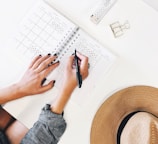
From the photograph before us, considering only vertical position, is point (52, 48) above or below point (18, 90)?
above

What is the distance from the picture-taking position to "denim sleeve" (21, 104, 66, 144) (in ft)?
2.92

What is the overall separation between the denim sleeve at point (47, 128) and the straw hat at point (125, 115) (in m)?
0.10

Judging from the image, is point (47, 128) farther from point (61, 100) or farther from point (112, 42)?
point (112, 42)

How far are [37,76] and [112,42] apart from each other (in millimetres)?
253

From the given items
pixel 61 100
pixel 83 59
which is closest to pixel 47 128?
pixel 61 100

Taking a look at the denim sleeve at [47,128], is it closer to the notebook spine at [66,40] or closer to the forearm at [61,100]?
the forearm at [61,100]

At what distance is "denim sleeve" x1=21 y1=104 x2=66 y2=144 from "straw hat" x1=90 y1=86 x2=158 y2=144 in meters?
0.10

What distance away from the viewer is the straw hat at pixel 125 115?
34.5 inches

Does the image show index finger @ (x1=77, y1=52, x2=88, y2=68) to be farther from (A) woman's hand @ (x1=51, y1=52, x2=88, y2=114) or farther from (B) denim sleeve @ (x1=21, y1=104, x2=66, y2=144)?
(B) denim sleeve @ (x1=21, y1=104, x2=66, y2=144)

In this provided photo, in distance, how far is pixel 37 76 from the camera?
0.91 metres

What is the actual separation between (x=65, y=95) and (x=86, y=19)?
244 millimetres

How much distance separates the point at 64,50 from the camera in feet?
2.99

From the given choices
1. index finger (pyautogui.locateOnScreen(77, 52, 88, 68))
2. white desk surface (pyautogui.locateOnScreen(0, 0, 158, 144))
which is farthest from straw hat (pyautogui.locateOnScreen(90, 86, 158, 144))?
index finger (pyautogui.locateOnScreen(77, 52, 88, 68))

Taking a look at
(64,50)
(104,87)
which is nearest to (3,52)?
(64,50)
